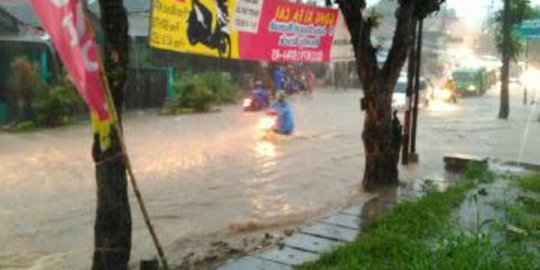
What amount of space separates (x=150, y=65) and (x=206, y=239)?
19483 mm

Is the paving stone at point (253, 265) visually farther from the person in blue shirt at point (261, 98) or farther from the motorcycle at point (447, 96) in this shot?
the motorcycle at point (447, 96)

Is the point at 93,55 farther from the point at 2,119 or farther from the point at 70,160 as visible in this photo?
the point at 2,119

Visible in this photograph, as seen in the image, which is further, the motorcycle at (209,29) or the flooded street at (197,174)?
the motorcycle at (209,29)

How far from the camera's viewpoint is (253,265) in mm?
5945

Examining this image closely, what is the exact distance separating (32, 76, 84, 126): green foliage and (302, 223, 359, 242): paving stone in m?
13.2

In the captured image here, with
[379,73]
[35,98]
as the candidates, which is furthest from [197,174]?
[35,98]

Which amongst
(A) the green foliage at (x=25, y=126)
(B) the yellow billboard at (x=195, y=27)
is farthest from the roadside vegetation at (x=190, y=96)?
(B) the yellow billboard at (x=195, y=27)

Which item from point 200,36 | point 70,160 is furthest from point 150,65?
point 200,36

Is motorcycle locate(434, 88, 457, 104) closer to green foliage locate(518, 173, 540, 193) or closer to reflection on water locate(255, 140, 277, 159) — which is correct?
reflection on water locate(255, 140, 277, 159)

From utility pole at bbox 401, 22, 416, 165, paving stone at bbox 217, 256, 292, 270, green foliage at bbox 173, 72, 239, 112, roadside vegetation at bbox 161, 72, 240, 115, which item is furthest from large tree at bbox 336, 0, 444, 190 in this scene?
green foliage at bbox 173, 72, 239, 112

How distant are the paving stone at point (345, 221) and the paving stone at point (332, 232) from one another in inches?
5.6

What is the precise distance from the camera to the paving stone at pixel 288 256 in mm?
6059

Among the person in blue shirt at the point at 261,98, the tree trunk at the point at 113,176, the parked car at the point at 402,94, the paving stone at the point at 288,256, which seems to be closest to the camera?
the tree trunk at the point at 113,176

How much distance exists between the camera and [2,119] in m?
18.8
